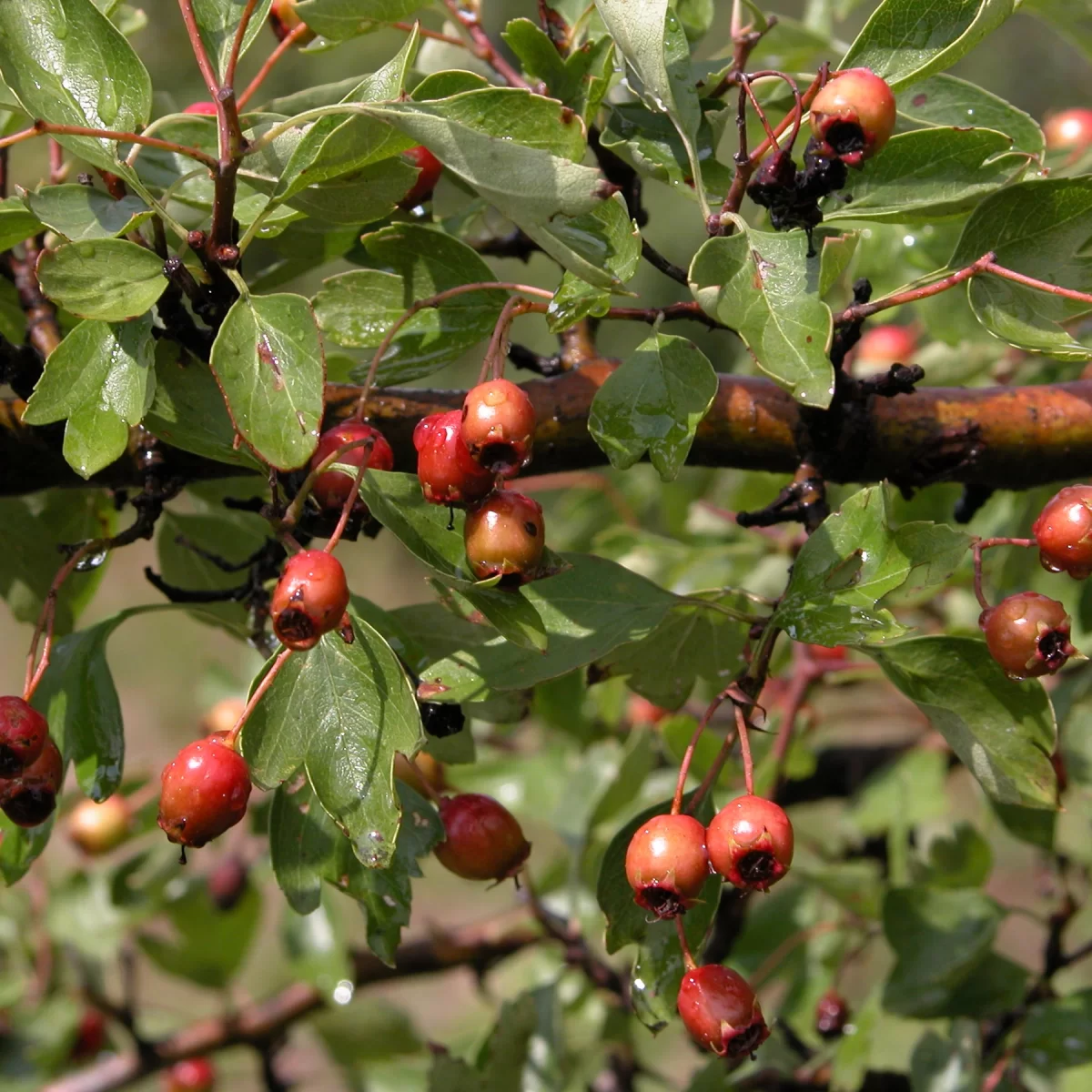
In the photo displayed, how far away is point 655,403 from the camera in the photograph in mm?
750

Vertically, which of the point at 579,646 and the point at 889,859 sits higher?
the point at 579,646

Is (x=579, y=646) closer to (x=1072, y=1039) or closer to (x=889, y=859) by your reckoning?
(x=1072, y=1039)

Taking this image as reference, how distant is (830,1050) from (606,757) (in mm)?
438

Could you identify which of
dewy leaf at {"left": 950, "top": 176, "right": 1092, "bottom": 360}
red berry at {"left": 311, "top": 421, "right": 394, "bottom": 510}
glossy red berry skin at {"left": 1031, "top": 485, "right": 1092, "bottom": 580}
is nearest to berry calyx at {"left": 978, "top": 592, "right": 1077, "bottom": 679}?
glossy red berry skin at {"left": 1031, "top": 485, "right": 1092, "bottom": 580}

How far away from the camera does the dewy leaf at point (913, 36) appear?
721 mm

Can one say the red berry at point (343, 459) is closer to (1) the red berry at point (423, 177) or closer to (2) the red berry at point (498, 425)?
(2) the red berry at point (498, 425)

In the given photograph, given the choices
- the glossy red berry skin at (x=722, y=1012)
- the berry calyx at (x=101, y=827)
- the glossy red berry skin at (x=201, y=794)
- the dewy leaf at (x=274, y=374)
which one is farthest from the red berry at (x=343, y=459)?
the berry calyx at (x=101, y=827)

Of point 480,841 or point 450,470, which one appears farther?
point 480,841

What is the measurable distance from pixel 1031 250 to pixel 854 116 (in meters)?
0.18

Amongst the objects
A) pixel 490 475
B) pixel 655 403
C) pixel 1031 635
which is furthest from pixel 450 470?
pixel 1031 635

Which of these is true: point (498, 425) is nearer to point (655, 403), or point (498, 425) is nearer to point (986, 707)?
point (655, 403)

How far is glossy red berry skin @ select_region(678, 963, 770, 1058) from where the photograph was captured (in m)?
0.72

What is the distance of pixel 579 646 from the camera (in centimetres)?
77

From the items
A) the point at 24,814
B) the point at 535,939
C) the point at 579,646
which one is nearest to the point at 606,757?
the point at 535,939
